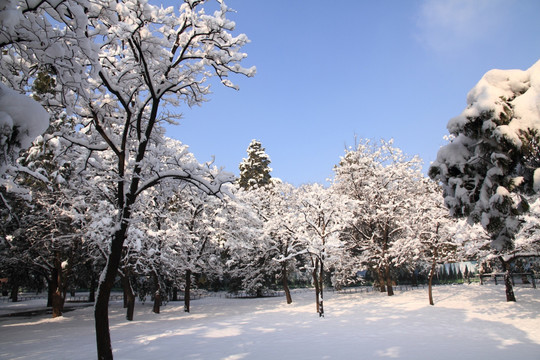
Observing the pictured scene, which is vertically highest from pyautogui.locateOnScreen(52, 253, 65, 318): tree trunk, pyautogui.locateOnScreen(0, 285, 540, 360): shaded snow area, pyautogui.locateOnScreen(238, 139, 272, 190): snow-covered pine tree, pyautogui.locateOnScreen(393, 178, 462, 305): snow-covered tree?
pyautogui.locateOnScreen(238, 139, 272, 190): snow-covered pine tree

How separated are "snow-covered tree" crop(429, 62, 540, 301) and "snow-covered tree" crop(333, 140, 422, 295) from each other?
20.3 meters

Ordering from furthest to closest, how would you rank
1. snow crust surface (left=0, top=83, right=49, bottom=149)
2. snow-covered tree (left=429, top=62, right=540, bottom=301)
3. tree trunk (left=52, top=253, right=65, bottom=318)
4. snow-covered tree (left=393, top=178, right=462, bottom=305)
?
tree trunk (left=52, top=253, right=65, bottom=318) → snow-covered tree (left=393, top=178, right=462, bottom=305) → snow-covered tree (left=429, top=62, right=540, bottom=301) → snow crust surface (left=0, top=83, right=49, bottom=149)

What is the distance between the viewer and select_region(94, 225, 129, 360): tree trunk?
7402 millimetres

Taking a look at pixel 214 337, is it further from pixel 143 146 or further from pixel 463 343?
pixel 463 343

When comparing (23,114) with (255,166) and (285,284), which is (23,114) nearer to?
(285,284)

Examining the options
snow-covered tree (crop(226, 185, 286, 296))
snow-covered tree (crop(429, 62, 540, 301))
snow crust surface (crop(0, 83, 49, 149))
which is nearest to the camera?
snow crust surface (crop(0, 83, 49, 149))

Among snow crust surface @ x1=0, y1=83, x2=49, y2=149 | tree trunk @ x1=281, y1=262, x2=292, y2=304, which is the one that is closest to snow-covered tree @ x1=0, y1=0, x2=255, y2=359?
snow crust surface @ x1=0, y1=83, x2=49, y2=149

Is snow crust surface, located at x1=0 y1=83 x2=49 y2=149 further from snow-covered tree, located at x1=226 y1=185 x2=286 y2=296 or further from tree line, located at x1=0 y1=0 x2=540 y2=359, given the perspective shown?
snow-covered tree, located at x1=226 y1=185 x2=286 y2=296

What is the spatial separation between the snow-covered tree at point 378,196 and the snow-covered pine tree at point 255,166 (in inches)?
526

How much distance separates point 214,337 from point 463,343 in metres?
9.08

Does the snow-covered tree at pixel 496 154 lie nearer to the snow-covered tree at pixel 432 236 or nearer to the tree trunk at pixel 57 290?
the snow-covered tree at pixel 432 236

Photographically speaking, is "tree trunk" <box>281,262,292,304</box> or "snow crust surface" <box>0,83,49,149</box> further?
"tree trunk" <box>281,262,292,304</box>

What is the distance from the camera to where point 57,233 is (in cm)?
1773

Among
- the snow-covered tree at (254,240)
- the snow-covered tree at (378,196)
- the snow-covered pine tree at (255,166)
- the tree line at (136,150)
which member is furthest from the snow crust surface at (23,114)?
the snow-covered pine tree at (255,166)
